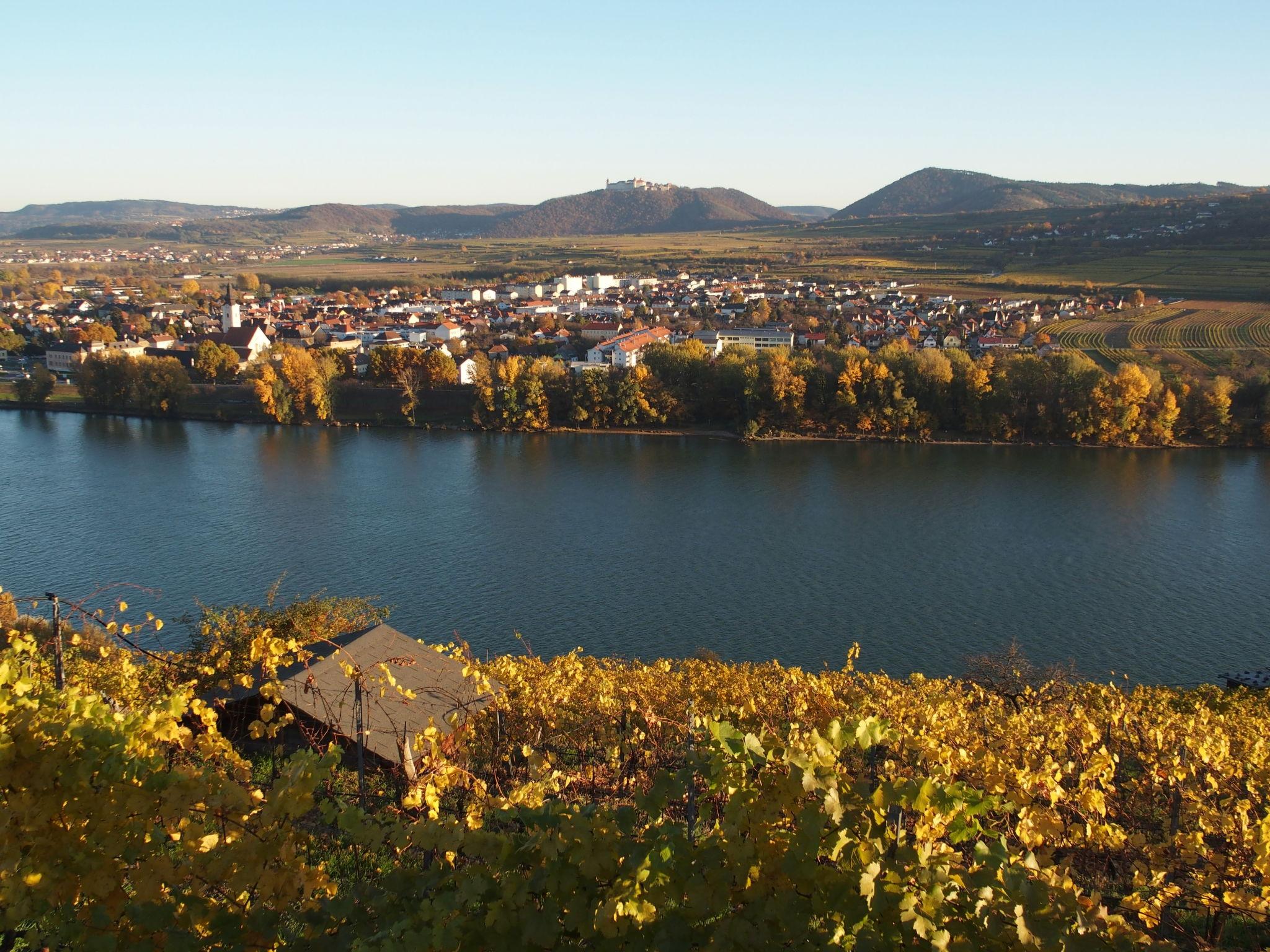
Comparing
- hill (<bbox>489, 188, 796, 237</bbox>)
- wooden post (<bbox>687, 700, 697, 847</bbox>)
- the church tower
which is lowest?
wooden post (<bbox>687, 700, 697, 847</bbox>)

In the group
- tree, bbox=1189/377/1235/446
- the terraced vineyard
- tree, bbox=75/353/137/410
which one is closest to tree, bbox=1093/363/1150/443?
tree, bbox=1189/377/1235/446

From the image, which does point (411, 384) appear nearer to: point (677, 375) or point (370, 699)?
point (677, 375)

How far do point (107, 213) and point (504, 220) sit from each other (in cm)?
6537

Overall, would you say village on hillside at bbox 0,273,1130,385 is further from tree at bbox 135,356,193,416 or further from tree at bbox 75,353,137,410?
tree at bbox 135,356,193,416

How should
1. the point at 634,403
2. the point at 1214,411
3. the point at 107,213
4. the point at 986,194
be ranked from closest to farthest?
the point at 1214,411 < the point at 634,403 < the point at 986,194 < the point at 107,213

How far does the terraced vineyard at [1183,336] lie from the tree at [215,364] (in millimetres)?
20313

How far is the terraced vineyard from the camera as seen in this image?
2012 cm

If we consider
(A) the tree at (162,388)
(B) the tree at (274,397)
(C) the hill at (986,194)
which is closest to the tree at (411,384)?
(B) the tree at (274,397)

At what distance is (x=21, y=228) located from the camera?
11112cm

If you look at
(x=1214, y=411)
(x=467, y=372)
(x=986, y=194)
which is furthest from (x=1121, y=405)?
(x=986, y=194)

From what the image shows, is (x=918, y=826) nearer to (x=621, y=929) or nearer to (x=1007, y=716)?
(x=621, y=929)

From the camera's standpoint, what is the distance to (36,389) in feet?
67.5

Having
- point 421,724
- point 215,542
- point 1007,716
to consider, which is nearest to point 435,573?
point 215,542

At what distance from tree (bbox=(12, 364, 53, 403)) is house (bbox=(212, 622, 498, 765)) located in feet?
65.4
